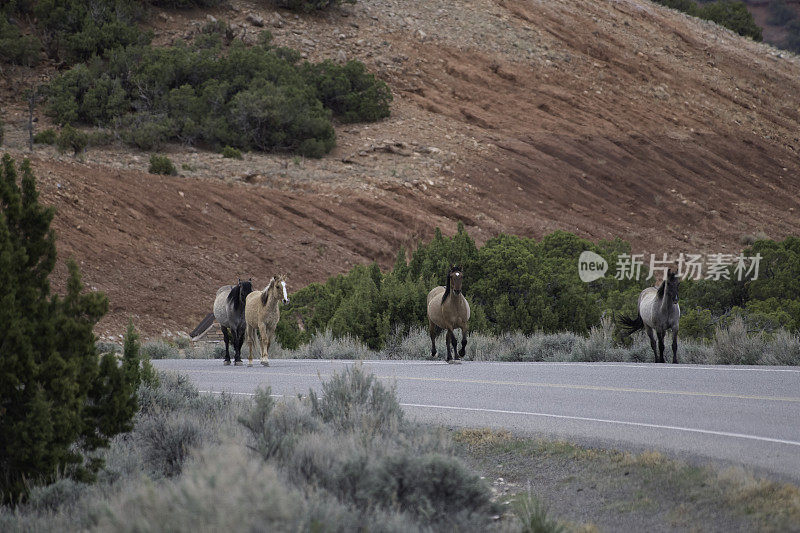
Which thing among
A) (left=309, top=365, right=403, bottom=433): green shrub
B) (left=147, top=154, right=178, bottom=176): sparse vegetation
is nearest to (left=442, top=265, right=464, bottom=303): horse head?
(left=309, top=365, right=403, bottom=433): green shrub

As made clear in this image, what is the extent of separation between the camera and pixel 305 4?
6012 centimetres

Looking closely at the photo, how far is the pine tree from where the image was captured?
6.42 metres

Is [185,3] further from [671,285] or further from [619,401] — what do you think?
[619,401]

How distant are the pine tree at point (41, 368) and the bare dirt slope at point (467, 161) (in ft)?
82.0

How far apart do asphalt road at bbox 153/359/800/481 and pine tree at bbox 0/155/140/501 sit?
2684mm

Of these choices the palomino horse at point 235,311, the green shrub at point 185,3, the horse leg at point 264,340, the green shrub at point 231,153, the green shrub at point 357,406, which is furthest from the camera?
the green shrub at point 185,3

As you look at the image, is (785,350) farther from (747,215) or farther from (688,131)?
(688,131)

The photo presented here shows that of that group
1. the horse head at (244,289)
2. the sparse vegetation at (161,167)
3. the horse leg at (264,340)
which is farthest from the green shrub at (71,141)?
the horse leg at (264,340)

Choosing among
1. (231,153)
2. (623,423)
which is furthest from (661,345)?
(231,153)

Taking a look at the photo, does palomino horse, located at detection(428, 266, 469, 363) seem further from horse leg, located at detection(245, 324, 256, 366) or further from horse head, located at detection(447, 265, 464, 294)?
horse leg, located at detection(245, 324, 256, 366)

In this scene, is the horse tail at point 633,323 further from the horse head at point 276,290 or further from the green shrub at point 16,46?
the green shrub at point 16,46

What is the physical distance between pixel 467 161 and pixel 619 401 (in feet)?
130

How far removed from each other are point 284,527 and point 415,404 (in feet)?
23.9

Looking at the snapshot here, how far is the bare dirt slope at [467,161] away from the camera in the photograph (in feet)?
120
